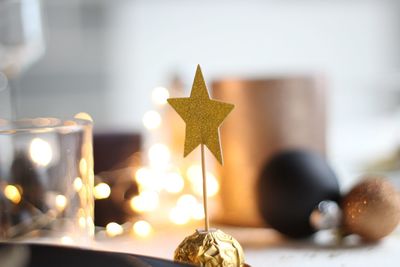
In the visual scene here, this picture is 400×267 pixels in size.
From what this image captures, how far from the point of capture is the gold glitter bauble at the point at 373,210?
0.71 metres

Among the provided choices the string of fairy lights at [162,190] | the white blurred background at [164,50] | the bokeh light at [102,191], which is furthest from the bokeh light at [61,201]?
the white blurred background at [164,50]

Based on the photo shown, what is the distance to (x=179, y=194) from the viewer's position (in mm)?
913

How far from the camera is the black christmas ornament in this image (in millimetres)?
731

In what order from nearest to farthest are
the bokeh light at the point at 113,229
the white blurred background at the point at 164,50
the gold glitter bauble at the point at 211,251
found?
the gold glitter bauble at the point at 211,251 < the bokeh light at the point at 113,229 < the white blurred background at the point at 164,50

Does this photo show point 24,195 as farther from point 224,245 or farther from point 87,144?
point 224,245

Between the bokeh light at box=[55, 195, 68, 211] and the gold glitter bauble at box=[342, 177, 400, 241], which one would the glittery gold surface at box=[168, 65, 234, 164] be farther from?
→ the gold glitter bauble at box=[342, 177, 400, 241]

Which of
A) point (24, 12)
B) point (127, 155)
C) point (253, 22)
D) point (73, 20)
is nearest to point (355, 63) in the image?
point (253, 22)

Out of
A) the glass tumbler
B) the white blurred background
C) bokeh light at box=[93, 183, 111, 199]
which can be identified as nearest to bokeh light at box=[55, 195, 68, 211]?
the glass tumbler

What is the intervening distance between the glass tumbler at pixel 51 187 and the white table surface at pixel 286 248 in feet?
0.18

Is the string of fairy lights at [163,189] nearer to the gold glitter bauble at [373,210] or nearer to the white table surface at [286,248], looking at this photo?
the white table surface at [286,248]

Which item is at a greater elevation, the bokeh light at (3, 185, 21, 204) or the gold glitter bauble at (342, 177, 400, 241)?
the bokeh light at (3, 185, 21, 204)

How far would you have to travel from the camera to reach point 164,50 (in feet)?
8.95

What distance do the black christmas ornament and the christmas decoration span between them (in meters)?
0.21

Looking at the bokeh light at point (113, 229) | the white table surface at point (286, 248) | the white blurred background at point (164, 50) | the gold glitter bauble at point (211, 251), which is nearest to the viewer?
the gold glitter bauble at point (211, 251)
